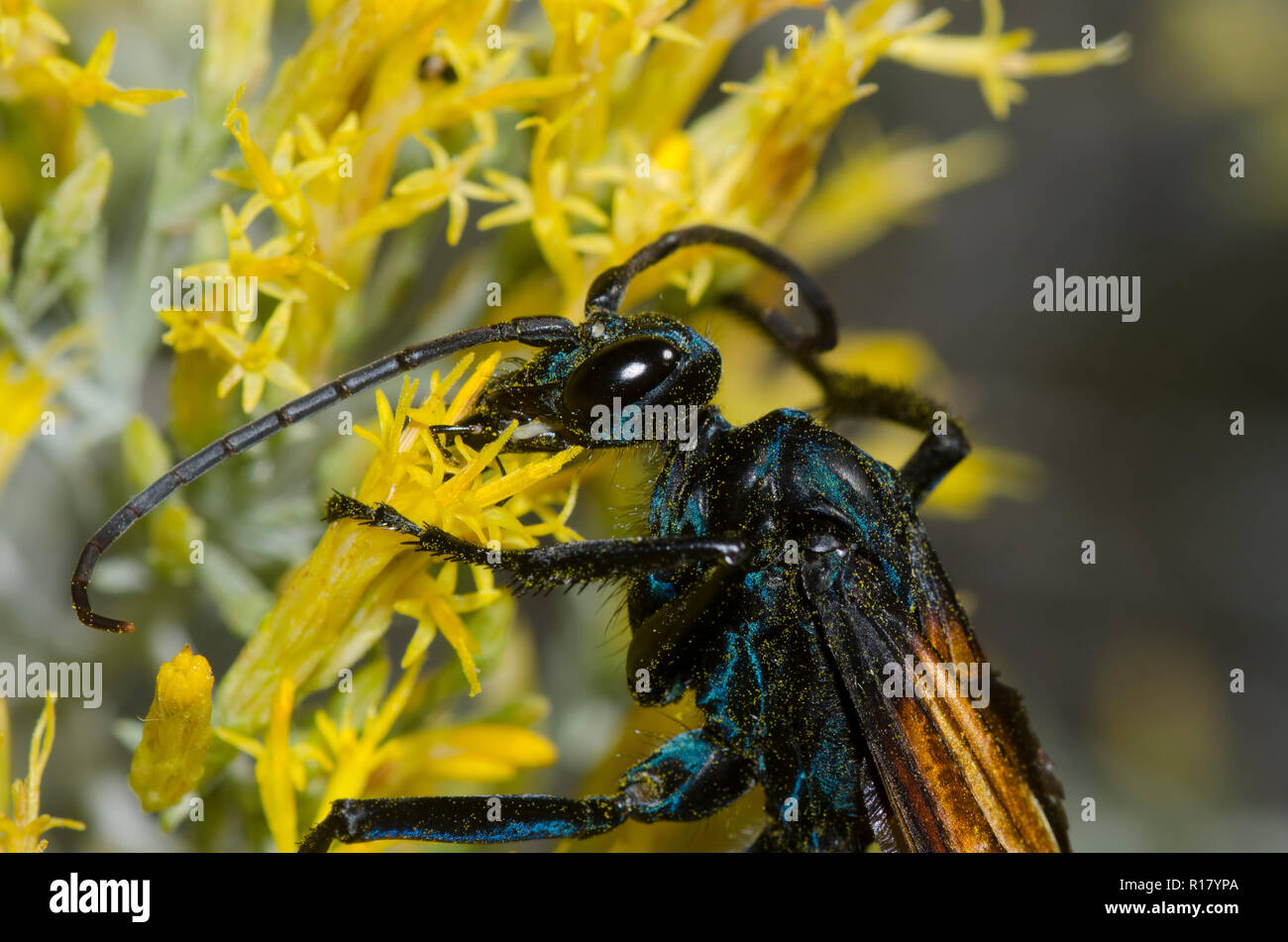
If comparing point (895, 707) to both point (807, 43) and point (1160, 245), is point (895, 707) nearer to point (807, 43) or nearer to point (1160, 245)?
point (807, 43)

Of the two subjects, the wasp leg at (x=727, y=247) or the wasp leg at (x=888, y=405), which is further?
the wasp leg at (x=888, y=405)

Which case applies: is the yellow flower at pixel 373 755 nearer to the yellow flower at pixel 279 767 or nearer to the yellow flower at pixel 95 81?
the yellow flower at pixel 279 767

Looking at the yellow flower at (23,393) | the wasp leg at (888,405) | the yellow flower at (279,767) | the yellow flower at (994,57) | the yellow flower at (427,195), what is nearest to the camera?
the yellow flower at (279,767)

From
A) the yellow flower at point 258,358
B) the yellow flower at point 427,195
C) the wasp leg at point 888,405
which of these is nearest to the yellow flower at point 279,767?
the yellow flower at point 258,358

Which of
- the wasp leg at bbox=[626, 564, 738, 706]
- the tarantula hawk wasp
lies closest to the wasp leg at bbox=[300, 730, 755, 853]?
the tarantula hawk wasp

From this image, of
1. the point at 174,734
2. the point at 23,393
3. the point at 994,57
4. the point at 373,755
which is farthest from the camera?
the point at 994,57

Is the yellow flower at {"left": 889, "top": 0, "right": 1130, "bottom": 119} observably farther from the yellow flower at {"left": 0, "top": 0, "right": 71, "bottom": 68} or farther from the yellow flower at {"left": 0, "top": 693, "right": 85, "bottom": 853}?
the yellow flower at {"left": 0, "top": 693, "right": 85, "bottom": 853}

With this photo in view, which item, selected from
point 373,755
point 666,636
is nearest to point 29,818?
point 373,755

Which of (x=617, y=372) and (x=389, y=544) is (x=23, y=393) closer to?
(x=389, y=544)
